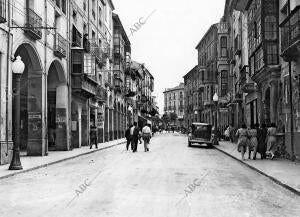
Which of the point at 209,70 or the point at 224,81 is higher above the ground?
the point at 209,70

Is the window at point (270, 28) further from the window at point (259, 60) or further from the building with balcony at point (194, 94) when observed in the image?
the building with balcony at point (194, 94)

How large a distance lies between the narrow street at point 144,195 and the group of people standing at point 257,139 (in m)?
5.25

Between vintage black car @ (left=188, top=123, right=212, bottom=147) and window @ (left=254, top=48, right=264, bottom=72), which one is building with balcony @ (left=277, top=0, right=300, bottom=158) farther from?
vintage black car @ (left=188, top=123, right=212, bottom=147)

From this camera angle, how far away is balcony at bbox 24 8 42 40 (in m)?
18.8

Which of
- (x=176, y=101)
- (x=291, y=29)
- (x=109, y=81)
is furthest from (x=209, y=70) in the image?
(x=176, y=101)

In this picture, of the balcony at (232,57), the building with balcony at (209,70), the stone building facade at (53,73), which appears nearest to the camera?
the stone building facade at (53,73)

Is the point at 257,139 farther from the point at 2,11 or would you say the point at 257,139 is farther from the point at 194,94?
the point at 194,94

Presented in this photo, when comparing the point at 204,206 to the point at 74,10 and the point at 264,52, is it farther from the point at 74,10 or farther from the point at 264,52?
the point at 74,10

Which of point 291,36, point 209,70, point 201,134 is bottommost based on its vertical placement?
point 201,134

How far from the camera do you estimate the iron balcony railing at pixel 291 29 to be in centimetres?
1562

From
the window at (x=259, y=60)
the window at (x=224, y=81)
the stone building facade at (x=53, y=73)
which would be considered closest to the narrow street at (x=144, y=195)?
the stone building facade at (x=53, y=73)

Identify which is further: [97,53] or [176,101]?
[176,101]

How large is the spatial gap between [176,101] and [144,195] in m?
132

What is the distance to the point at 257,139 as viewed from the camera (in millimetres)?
18531
